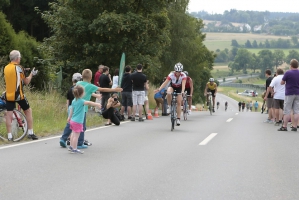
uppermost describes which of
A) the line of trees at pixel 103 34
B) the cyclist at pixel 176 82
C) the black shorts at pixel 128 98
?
the line of trees at pixel 103 34

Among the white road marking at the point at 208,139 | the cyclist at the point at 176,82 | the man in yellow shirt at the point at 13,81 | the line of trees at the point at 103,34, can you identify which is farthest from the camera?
the line of trees at the point at 103,34

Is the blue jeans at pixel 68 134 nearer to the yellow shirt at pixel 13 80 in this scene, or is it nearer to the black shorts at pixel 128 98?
the yellow shirt at pixel 13 80

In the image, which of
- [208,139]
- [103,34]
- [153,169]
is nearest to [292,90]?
[208,139]

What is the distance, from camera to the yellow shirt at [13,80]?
1203 cm

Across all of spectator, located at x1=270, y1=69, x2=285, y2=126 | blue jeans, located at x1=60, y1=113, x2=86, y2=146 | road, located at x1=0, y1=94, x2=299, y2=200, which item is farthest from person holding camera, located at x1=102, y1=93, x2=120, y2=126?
spectator, located at x1=270, y1=69, x2=285, y2=126

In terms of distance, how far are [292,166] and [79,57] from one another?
798 inches

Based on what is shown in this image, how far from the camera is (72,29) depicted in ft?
90.2

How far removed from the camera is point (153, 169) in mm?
9055

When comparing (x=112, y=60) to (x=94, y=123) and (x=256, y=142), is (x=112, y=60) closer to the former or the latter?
(x=94, y=123)

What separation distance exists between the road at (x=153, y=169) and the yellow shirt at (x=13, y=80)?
105 centimetres

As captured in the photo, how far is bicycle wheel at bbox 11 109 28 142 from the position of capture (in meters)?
12.6

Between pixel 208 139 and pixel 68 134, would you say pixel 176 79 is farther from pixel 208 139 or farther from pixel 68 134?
pixel 68 134

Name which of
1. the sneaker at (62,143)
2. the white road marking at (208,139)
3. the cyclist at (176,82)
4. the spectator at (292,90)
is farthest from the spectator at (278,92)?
the sneaker at (62,143)

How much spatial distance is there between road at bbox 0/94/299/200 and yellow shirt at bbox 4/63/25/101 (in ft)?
3.45
